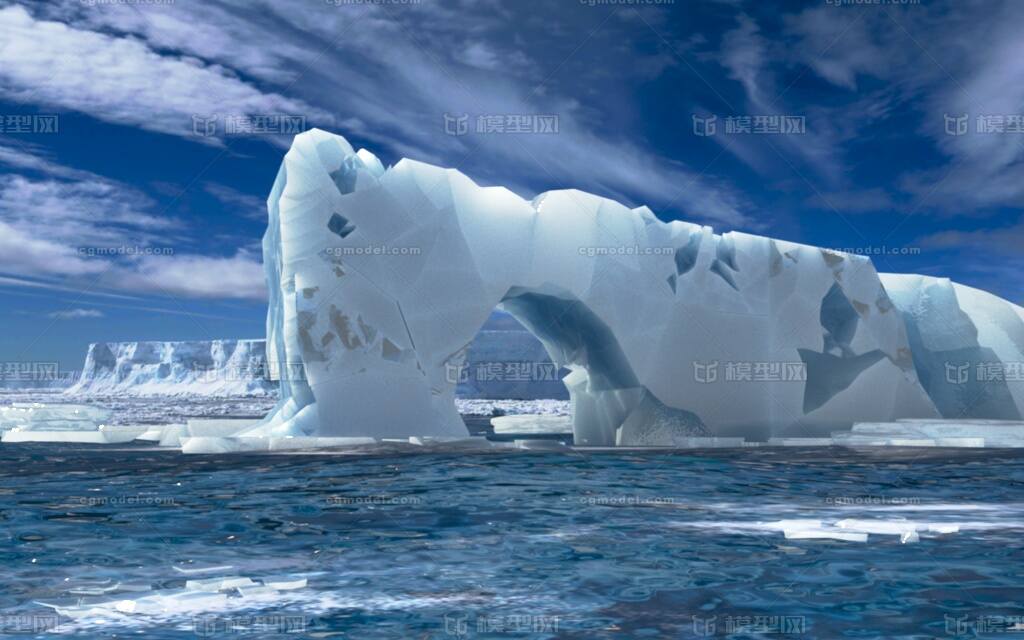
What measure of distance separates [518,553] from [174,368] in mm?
96653

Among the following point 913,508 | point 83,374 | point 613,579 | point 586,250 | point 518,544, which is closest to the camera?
point 613,579

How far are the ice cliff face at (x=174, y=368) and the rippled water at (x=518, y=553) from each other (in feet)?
262

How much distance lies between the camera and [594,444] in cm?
2597

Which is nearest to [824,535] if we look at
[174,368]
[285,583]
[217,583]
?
[285,583]

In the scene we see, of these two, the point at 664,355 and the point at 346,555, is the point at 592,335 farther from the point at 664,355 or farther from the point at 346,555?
the point at 346,555

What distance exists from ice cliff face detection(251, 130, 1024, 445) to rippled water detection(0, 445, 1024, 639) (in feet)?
20.1

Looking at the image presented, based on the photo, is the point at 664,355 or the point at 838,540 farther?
the point at 664,355

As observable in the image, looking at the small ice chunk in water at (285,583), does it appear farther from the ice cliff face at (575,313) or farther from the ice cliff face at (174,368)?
the ice cliff face at (174,368)

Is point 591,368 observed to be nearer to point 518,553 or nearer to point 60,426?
point 518,553

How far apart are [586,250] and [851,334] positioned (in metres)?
8.12

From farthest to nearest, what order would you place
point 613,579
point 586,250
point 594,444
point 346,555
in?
point 594,444
point 586,250
point 346,555
point 613,579

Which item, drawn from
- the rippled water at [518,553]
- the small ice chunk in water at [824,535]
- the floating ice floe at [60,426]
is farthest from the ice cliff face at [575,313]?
the small ice chunk in water at [824,535]

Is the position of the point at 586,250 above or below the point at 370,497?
above

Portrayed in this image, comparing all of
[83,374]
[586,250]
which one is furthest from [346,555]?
[83,374]
